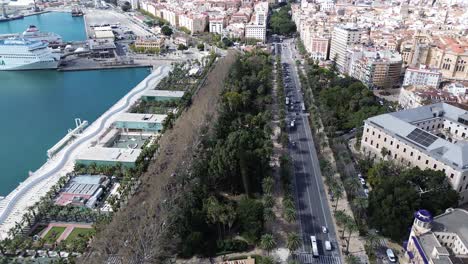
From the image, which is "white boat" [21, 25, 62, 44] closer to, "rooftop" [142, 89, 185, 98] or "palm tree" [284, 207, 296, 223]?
"rooftop" [142, 89, 185, 98]

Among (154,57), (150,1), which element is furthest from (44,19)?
(154,57)

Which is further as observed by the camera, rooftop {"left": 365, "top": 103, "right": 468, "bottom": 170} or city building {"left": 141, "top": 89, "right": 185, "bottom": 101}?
city building {"left": 141, "top": 89, "right": 185, "bottom": 101}

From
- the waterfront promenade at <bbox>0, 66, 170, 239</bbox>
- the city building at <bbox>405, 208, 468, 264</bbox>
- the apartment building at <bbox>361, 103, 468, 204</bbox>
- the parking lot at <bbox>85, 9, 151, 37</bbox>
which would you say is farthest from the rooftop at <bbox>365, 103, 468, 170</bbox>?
the parking lot at <bbox>85, 9, 151, 37</bbox>

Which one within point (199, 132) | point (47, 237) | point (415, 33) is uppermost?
point (415, 33)

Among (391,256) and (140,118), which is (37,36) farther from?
(391,256)

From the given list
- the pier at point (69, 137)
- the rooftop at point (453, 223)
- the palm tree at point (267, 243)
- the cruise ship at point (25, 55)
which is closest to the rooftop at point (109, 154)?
the pier at point (69, 137)

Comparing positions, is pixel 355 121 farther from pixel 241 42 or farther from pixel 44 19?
pixel 44 19
